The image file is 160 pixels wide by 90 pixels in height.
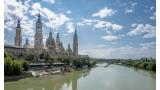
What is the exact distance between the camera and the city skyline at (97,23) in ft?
11.2

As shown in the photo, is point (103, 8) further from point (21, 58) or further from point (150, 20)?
point (21, 58)

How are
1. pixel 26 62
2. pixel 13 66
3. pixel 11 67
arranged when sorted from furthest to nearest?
pixel 26 62 → pixel 13 66 → pixel 11 67

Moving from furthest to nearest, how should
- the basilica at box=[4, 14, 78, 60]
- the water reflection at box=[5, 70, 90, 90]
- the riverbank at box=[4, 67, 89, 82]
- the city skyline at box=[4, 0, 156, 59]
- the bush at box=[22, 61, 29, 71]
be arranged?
1. the bush at box=[22, 61, 29, 71]
2. the riverbank at box=[4, 67, 89, 82]
3. the water reflection at box=[5, 70, 90, 90]
4. the basilica at box=[4, 14, 78, 60]
5. the city skyline at box=[4, 0, 156, 59]

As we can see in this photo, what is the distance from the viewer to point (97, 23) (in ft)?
11.8

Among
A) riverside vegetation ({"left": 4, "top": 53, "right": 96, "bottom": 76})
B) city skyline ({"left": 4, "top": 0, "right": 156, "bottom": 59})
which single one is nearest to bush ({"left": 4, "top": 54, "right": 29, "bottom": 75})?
riverside vegetation ({"left": 4, "top": 53, "right": 96, "bottom": 76})

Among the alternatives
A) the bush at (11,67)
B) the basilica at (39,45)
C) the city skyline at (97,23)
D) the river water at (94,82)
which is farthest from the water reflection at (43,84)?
the city skyline at (97,23)

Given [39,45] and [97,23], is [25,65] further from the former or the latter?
[97,23]

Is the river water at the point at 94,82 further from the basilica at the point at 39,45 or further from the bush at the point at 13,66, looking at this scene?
the basilica at the point at 39,45

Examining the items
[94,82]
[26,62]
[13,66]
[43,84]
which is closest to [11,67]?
[13,66]

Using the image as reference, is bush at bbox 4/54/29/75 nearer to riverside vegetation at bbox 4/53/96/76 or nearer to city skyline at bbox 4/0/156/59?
riverside vegetation at bbox 4/53/96/76

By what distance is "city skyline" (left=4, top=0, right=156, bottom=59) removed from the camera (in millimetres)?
3422

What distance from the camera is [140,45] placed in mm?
3549
